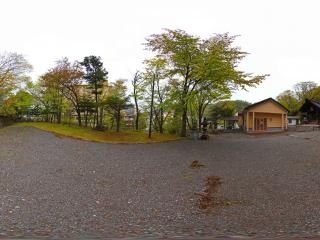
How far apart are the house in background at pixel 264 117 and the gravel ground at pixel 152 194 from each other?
23.5m

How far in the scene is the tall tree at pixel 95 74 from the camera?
32188 millimetres

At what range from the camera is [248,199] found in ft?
30.5

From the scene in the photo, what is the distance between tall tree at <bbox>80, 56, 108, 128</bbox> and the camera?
32188 millimetres

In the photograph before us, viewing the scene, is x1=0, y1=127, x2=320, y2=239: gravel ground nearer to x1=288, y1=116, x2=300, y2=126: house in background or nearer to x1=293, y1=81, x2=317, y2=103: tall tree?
x1=288, y1=116, x2=300, y2=126: house in background

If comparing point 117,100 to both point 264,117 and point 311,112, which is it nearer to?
point 264,117

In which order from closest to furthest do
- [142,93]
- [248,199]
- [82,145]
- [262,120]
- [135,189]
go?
1. [248,199]
2. [135,189]
3. [82,145]
4. [142,93]
5. [262,120]

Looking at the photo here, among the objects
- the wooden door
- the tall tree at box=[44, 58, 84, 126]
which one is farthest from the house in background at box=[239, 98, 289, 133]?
the tall tree at box=[44, 58, 84, 126]

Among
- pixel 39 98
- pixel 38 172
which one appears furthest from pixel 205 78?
pixel 38 172

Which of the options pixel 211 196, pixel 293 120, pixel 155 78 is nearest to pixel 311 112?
pixel 293 120

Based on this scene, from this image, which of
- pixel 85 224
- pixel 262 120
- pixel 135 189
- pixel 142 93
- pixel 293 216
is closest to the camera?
pixel 85 224

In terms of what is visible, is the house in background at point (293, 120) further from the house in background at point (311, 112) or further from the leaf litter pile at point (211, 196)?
the leaf litter pile at point (211, 196)

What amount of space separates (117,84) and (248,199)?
2749 centimetres

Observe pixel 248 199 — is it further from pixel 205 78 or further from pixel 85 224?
pixel 205 78

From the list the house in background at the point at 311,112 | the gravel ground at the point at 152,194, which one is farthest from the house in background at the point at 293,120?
the gravel ground at the point at 152,194
